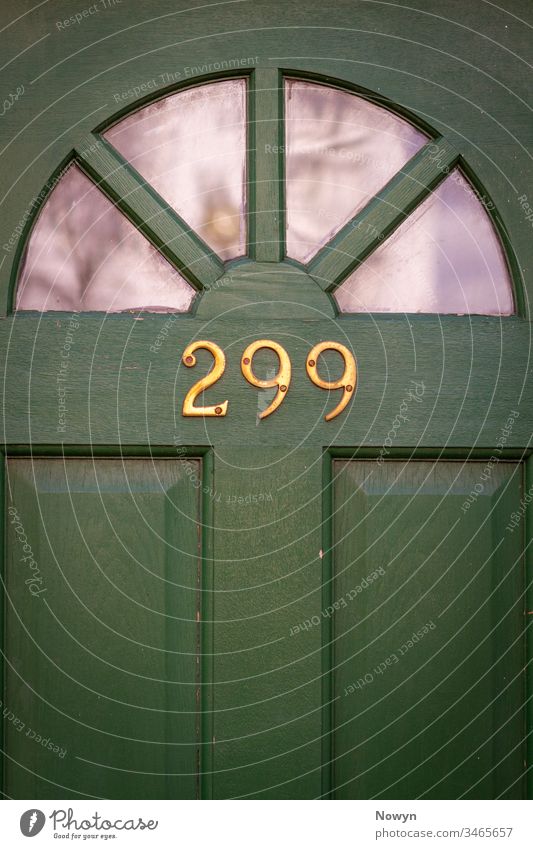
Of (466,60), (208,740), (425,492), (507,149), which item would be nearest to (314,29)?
(466,60)

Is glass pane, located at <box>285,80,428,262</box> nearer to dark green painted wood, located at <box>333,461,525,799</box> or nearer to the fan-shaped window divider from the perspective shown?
the fan-shaped window divider

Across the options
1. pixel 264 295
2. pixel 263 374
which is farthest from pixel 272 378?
pixel 264 295

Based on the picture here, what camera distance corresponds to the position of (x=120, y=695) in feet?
5.61

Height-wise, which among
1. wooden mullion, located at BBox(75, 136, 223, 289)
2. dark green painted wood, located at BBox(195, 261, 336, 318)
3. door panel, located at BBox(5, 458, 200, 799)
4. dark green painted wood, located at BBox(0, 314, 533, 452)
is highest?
wooden mullion, located at BBox(75, 136, 223, 289)

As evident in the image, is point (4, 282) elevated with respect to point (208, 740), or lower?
elevated

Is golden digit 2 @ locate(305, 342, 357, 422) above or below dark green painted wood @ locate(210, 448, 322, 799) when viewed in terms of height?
above

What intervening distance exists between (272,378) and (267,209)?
28cm

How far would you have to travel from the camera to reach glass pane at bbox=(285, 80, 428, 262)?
1.75 m

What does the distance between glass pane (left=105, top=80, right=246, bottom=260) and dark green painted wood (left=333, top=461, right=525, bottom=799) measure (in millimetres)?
452

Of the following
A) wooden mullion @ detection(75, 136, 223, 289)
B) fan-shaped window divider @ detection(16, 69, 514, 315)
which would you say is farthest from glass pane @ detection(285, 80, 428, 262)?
wooden mullion @ detection(75, 136, 223, 289)

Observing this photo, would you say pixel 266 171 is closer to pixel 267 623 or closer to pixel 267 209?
pixel 267 209

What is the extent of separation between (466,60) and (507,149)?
0.17 m
